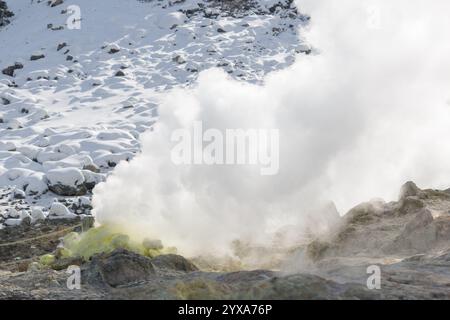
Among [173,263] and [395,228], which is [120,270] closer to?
[173,263]

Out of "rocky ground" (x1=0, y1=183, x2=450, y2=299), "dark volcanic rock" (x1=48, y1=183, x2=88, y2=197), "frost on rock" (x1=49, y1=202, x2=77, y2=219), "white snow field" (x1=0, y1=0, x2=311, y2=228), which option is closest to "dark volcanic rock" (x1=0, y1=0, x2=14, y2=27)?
"white snow field" (x1=0, y1=0, x2=311, y2=228)

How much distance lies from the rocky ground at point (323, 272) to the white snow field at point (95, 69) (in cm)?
484

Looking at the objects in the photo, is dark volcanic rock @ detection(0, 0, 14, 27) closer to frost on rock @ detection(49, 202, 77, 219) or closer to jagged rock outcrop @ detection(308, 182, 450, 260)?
frost on rock @ detection(49, 202, 77, 219)

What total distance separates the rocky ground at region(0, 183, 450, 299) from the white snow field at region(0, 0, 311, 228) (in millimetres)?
4841

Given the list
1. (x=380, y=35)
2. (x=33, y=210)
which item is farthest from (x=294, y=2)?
(x=33, y=210)

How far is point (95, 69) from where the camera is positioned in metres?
23.0

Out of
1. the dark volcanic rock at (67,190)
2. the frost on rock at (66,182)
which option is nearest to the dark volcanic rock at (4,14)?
the frost on rock at (66,182)

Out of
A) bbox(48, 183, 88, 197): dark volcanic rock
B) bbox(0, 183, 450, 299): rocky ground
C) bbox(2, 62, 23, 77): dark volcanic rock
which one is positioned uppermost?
bbox(2, 62, 23, 77): dark volcanic rock

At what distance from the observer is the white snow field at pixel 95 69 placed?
14.5 m

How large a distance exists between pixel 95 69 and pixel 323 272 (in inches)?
739

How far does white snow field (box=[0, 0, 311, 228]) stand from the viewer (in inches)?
569

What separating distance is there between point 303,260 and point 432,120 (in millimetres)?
4918

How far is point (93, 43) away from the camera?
82.6 ft
